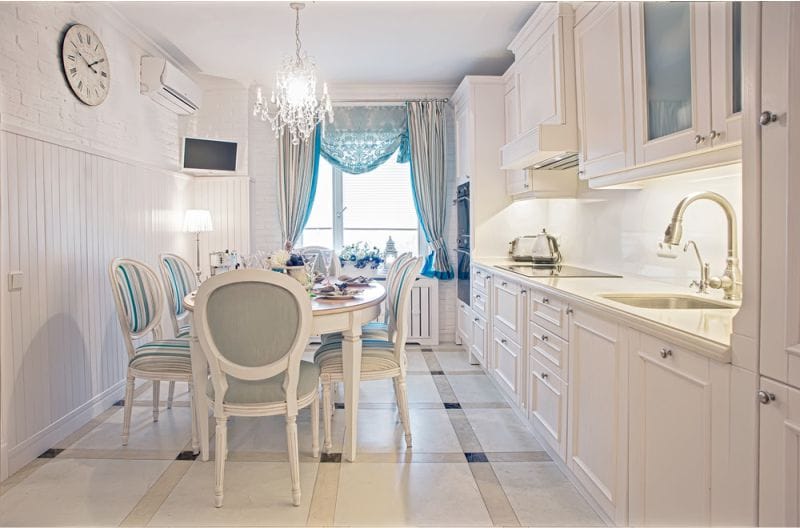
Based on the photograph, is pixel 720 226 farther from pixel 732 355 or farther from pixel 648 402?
pixel 732 355

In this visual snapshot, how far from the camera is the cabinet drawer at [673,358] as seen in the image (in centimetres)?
132

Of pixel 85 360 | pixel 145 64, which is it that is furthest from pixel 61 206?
pixel 145 64

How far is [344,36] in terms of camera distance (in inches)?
151

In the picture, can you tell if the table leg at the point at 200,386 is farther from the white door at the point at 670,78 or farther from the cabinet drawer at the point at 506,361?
the white door at the point at 670,78

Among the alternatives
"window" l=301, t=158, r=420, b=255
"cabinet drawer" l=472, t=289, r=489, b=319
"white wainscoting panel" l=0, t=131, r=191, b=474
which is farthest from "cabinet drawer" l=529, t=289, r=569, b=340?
"window" l=301, t=158, r=420, b=255

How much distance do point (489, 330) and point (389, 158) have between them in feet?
7.59

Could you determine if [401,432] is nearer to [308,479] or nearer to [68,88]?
[308,479]

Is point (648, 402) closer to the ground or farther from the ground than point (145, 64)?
closer to the ground

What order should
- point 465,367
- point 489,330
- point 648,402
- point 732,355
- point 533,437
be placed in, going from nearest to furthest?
point 732,355
point 648,402
point 533,437
point 489,330
point 465,367

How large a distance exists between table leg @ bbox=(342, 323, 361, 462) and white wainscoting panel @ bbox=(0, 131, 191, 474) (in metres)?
1.63

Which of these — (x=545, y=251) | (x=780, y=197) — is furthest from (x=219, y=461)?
(x=545, y=251)

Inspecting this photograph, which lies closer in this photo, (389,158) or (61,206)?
(61,206)

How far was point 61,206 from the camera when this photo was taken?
2844 mm

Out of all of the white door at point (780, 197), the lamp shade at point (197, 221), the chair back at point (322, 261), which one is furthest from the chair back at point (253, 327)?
the lamp shade at point (197, 221)
